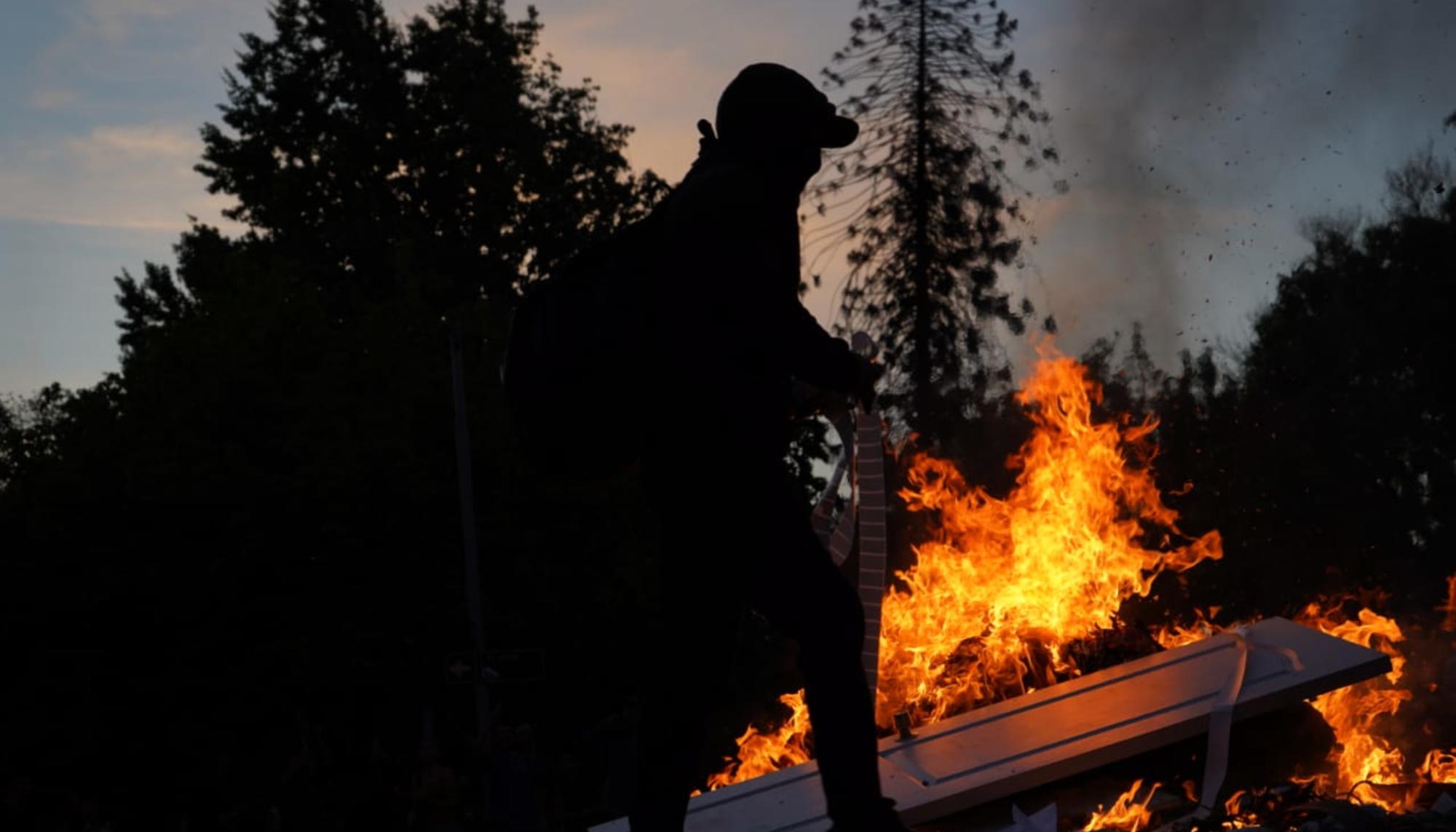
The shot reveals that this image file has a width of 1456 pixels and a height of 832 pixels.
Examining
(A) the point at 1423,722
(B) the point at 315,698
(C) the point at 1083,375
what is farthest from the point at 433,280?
(A) the point at 1423,722

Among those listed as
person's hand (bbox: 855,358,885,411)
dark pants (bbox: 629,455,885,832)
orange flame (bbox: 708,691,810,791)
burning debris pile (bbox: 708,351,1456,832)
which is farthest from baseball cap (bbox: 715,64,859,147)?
orange flame (bbox: 708,691,810,791)

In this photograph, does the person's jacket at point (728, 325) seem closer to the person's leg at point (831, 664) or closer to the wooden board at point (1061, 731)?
the person's leg at point (831, 664)

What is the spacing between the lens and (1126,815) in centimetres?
587

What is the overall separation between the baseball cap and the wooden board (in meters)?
2.88

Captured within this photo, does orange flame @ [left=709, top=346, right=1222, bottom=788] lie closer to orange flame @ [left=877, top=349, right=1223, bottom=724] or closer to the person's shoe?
orange flame @ [left=877, top=349, right=1223, bottom=724]

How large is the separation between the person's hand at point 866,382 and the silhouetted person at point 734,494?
0.06 feet

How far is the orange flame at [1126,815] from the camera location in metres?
5.73

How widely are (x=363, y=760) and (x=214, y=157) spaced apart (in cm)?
1898

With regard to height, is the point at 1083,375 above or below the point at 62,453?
below

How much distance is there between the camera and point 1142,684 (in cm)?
661

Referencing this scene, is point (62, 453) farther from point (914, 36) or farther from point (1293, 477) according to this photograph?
point (1293, 477)

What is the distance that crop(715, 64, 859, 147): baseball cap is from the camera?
361 centimetres

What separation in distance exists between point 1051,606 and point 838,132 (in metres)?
5.33

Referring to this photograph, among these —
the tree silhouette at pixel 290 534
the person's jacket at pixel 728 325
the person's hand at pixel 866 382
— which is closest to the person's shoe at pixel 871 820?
the person's jacket at pixel 728 325
